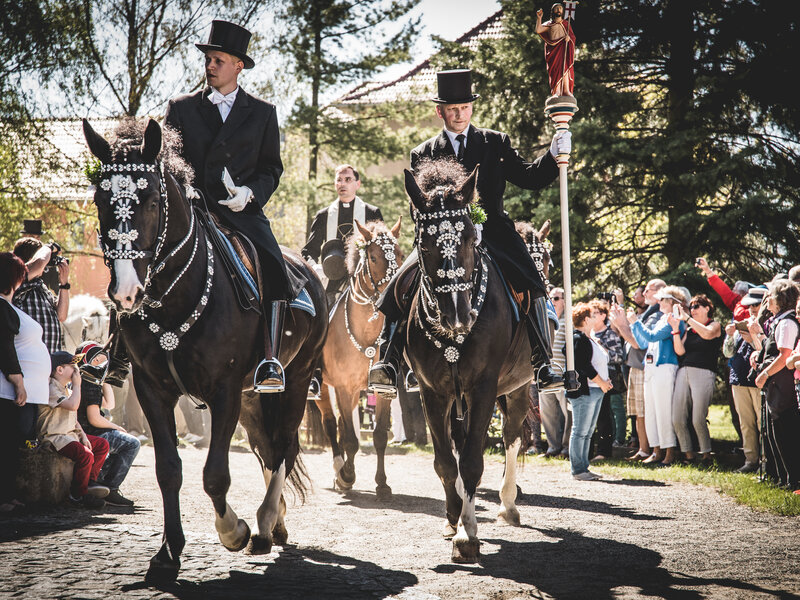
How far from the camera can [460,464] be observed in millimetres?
6316

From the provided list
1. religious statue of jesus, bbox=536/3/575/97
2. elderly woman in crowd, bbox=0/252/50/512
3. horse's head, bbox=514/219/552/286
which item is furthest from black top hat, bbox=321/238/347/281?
religious statue of jesus, bbox=536/3/575/97

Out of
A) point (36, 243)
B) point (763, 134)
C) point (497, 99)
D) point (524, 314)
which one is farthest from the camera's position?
point (497, 99)

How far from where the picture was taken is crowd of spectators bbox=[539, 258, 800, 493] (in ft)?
31.4

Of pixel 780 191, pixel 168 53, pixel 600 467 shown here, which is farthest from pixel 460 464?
pixel 168 53

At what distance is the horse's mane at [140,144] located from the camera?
5207 millimetres

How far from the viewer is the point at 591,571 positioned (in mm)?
5918

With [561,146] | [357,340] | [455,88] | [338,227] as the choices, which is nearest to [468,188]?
[455,88]

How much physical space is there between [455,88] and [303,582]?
433 cm

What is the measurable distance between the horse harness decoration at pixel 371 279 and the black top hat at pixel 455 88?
3130 millimetres

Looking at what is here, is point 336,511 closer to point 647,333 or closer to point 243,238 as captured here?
point 243,238

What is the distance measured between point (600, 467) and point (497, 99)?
9065 millimetres

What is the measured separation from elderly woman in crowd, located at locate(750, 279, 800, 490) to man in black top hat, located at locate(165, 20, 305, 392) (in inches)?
232

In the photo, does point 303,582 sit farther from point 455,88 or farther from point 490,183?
point 455,88

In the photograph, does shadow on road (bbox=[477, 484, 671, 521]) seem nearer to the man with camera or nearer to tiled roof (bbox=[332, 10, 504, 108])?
the man with camera
